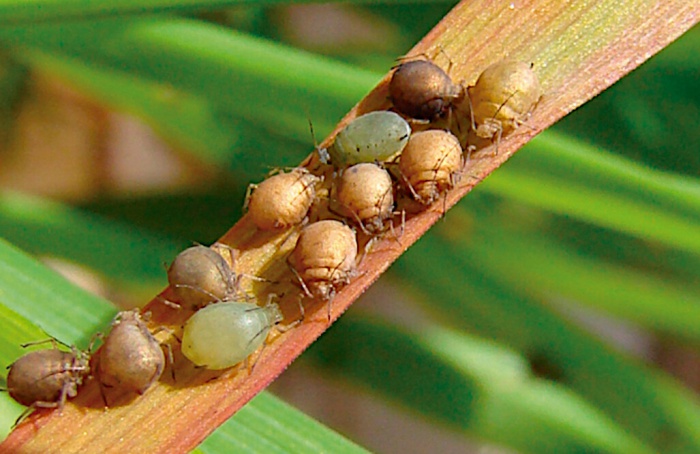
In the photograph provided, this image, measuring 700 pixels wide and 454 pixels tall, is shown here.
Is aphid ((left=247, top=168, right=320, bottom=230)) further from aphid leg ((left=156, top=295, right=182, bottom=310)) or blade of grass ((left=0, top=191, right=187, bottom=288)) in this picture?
blade of grass ((left=0, top=191, right=187, bottom=288))

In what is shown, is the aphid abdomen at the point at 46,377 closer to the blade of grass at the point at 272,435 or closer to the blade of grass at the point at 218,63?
the blade of grass at the point at 272,435

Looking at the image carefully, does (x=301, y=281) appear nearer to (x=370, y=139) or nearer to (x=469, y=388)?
(x=370, y=139)

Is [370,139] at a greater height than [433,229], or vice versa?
[433,229]

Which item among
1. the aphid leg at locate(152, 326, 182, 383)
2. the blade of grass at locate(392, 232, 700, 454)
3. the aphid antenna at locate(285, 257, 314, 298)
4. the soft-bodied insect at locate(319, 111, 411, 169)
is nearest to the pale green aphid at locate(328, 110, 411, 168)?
the soft-bodied insect at locate(319, 111, 411, 169)

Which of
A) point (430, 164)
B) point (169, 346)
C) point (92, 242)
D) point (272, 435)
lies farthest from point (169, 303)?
point (92, 242)

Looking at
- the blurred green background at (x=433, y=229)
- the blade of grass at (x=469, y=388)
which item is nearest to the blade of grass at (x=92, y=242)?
the blurred green background at (x=433, y=229)

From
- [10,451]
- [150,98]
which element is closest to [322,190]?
[10,451]

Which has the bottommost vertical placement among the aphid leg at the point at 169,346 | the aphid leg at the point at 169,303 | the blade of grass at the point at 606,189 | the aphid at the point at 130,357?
the aphid at the point at 130,357
